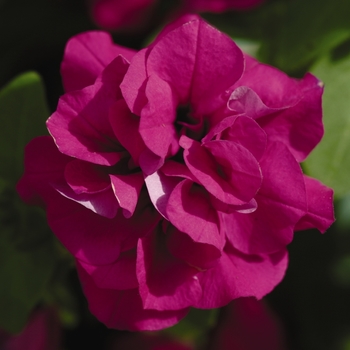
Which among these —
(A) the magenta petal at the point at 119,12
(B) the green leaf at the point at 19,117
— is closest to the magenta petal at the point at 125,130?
(B) the green leaf at the point at 19,117

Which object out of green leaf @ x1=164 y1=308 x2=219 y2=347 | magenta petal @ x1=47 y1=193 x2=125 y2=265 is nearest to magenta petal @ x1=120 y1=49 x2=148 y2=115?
magenta petal @ x1=47 y1=193 x2=125 y2=265

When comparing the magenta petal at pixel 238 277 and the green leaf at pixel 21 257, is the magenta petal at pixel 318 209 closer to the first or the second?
the magenta petal at pixel 238 277

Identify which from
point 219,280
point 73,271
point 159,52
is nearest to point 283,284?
point 73,271

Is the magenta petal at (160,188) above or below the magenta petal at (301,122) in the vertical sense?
below

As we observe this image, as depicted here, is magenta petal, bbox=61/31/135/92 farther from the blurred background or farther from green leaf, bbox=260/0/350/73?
green leaf, bbox=260/0/350/73

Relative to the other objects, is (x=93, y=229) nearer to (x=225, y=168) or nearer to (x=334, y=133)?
(x=225, y=168)

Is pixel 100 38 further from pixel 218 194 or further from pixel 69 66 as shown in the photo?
pixel 218 194
